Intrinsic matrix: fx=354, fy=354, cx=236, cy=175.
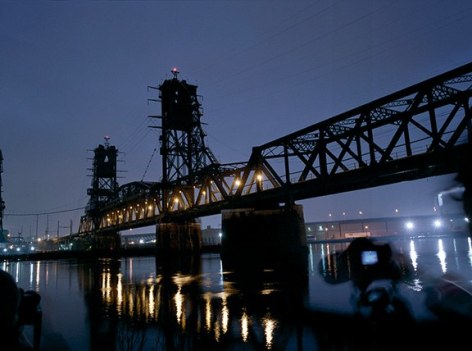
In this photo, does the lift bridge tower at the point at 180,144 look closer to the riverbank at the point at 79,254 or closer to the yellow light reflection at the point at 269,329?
the riverbank at the point at 79,254

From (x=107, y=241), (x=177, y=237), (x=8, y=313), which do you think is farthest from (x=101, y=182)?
(x=8, y=313)

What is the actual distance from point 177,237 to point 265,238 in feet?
107

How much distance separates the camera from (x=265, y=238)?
29.7 metres

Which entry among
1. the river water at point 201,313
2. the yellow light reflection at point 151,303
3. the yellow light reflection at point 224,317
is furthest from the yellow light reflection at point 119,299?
the yellow light reflection at point 224,317

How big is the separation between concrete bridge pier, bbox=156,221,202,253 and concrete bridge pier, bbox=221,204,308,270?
2831 cm

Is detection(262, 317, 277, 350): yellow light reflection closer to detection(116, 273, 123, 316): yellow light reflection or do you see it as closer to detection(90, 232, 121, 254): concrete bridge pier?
detection(116, 273, 123, 316): yellow light reflection

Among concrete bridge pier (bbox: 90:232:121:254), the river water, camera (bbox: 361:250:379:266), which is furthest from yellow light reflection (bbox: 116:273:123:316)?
concrete bridge pier (bbox: 90:232:121:254)

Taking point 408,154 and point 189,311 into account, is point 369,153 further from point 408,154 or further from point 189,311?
point 189,311

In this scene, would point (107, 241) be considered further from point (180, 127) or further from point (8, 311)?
point (8, 311)

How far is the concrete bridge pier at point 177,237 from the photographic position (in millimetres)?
58062

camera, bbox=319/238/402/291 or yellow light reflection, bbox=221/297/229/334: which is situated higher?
camera, bbox=319/238/402/291

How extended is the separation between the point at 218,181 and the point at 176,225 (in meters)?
19.6

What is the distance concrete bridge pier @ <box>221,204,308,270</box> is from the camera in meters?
28.8

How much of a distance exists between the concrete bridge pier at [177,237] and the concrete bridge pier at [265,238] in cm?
2831
